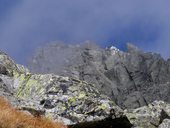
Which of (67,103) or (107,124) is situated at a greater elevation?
(67,103)

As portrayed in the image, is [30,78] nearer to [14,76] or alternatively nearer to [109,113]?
[14,76]

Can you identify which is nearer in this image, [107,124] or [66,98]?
[107,124]

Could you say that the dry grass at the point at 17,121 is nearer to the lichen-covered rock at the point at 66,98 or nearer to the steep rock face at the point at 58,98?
the steep rock face at the point at 58,98

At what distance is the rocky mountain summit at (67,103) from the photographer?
1732cm

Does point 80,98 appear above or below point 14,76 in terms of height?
below

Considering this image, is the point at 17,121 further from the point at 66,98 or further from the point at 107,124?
the point at 66,98

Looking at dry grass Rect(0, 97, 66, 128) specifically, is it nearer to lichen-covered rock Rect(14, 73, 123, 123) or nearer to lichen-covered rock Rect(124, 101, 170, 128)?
lichen-covered rock Rect(14, 73, 123, 123)

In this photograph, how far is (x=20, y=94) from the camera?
69.1 feet

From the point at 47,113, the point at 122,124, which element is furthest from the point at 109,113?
the point at 47,113

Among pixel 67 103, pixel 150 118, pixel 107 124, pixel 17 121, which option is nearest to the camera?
pixel 17 121

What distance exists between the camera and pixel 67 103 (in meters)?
18.4

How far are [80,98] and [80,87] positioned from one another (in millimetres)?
1285

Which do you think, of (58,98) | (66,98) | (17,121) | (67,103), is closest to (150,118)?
(66,98)

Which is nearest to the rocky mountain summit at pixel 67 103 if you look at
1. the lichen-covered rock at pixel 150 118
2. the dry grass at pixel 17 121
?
the lichen-covered rock at pixel 150 118
